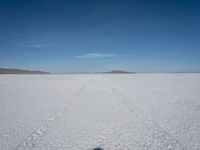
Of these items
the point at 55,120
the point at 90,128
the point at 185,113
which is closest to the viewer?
the point at 90,128

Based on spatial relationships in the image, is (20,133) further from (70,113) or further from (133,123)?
(133,123)

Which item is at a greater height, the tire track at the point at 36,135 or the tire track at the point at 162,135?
the tire track at the point at 162,135

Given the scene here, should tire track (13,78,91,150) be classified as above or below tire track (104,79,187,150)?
below

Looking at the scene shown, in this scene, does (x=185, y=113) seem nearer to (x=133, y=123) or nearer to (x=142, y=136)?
(x=133, y=123)

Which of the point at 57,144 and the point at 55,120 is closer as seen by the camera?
the point at 57,144

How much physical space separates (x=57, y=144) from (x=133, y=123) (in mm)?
1885

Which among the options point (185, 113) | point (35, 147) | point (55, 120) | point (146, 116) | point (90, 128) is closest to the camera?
point (35, 147)

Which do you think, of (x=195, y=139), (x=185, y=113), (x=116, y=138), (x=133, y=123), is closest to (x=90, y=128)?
(x=116, y=138)

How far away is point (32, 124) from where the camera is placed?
12.8 ft

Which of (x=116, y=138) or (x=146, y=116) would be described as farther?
(x=146, y=116)

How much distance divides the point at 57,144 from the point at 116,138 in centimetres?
110

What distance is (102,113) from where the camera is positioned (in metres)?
4.92

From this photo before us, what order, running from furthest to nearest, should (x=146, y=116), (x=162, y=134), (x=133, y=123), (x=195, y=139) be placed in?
(x=146, y=116), (x=133, y=123), (x=162, y=134), (x=195, y=139)

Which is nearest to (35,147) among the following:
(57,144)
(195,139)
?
(57,144)
